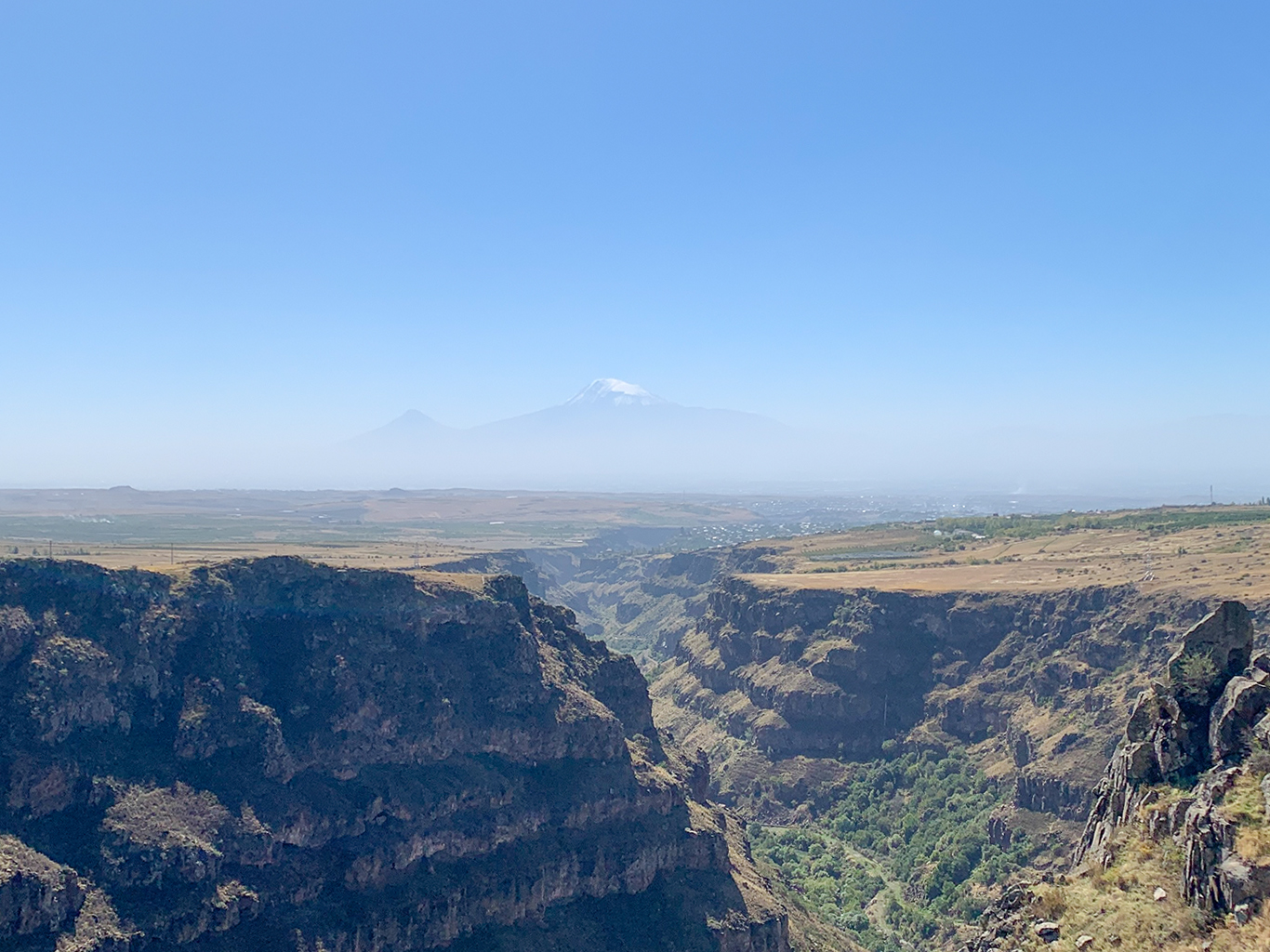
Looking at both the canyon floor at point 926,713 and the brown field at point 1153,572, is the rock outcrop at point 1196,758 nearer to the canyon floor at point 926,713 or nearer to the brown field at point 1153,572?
the canyon floor at point 926,713

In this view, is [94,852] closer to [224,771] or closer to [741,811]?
[224,771]

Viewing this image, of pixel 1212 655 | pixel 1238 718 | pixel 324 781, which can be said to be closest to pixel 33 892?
pixel 324 781

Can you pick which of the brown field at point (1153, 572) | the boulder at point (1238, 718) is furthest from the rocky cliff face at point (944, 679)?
the boulder at point (1238, 718)

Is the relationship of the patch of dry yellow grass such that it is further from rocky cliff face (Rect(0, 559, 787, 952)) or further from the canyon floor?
the canyon floor

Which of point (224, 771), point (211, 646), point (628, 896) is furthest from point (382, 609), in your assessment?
point (628, 896)

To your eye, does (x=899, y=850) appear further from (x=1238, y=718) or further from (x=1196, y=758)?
(x=1238, y=718)

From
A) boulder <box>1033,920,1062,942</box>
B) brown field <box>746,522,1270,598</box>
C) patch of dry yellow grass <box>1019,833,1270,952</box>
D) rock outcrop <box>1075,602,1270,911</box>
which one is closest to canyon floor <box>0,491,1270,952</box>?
brown field <box>746,522,1270,598</box>
